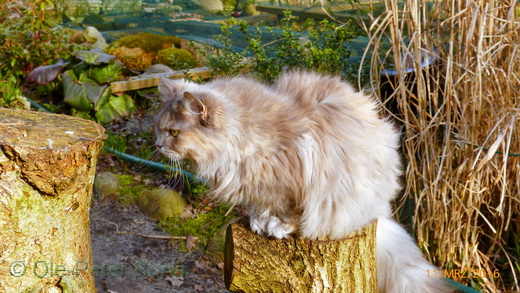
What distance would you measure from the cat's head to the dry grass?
98cm

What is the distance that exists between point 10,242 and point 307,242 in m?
1.14

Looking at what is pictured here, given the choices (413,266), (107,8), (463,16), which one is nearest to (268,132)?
(413,266)

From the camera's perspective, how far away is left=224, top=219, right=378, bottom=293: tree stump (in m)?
2.12

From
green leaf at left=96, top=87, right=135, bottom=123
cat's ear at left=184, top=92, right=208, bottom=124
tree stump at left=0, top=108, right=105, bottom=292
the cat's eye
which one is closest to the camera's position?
tree stump at left=0, top=108, right=105, bottom=292

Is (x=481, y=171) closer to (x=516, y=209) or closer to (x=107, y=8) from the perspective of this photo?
(x=516, y=209)

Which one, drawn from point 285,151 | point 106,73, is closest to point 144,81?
point 106,73

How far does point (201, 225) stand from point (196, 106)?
1.87 m

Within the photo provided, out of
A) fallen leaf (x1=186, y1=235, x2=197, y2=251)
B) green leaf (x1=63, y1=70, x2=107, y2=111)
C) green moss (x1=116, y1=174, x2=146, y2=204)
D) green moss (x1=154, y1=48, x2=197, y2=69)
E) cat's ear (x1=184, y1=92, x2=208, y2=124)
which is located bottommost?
fallen leaf (x1=186, y1=235, x2=197, y2=251)

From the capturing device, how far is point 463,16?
2.60 m

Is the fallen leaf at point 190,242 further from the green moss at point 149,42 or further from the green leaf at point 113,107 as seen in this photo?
the green moss at point 149,42

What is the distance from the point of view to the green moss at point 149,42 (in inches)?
241

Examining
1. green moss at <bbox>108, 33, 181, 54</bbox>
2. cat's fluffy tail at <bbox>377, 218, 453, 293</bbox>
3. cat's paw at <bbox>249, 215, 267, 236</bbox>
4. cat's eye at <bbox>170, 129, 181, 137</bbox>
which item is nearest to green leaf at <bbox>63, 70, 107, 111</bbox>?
green moss at <bbox>108, 33, 181, 54</bbox>

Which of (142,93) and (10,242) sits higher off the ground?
(10,242)

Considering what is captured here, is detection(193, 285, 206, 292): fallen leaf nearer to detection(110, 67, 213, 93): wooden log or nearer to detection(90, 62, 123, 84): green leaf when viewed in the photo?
detection(110, 67, 213, 93): wooden log
